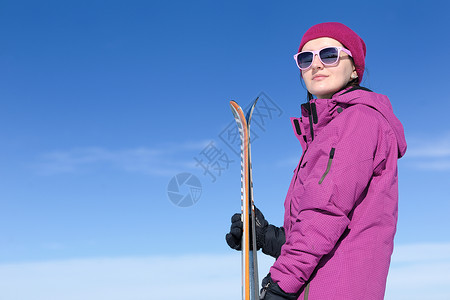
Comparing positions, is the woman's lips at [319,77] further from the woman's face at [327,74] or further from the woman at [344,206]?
the woman at [344,206]

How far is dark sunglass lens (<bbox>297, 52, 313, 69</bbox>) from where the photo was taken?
3258mm

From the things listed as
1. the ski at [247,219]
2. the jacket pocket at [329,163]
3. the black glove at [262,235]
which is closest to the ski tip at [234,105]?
the ski at [247,219]

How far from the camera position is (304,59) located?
10.8ft

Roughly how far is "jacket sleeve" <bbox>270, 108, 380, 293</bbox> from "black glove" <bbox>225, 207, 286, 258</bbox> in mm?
878

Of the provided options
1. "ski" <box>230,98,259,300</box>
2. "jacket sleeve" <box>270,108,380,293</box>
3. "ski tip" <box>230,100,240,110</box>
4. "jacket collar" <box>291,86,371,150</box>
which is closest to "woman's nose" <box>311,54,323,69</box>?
"jacket collar" <box>291,86,371,150</box>

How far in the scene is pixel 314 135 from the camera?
2.96 m

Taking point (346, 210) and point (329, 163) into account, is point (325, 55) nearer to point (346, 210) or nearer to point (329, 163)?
point (329, 163)

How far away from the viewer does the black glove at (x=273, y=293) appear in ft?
8.00

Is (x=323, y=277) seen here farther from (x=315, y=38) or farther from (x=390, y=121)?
(x=315, y=38)

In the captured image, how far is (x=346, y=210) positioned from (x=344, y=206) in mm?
30

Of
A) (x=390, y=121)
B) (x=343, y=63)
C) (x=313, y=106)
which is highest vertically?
(x=343, y=63)

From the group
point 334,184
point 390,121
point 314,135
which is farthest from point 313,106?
point 334,184

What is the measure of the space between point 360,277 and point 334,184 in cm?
54

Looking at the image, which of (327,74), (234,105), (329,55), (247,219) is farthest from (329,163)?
(234,105)
